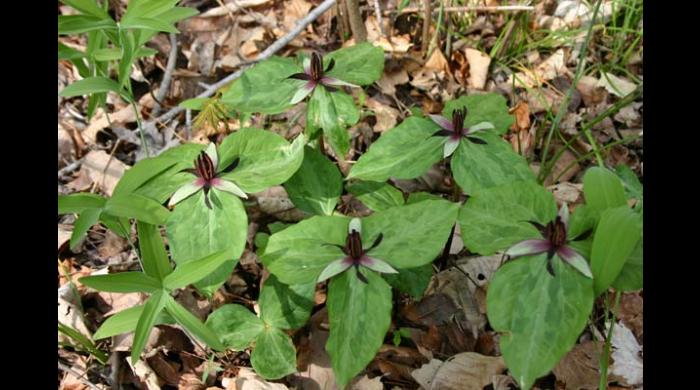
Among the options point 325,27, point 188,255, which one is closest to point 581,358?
point 188,255

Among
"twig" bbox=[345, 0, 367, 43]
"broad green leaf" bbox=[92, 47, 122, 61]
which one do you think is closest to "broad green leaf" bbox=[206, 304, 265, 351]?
"broad green leaf" bbox=[92, 47, 122, 61]

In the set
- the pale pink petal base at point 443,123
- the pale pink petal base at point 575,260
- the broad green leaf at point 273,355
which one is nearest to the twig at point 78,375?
the broad green leaf at point 273,355

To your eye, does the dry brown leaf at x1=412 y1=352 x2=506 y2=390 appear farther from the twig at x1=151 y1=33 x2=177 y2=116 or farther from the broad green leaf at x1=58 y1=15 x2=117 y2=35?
the twig at x1=151 y1=33 x2=177 y2=116

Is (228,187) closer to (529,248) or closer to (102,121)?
(529,248)

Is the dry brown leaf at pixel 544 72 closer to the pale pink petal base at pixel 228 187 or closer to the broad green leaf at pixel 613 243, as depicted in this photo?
the broad green leaf at pixel 613 243

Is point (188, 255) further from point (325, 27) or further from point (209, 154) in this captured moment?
point (325, 27)
